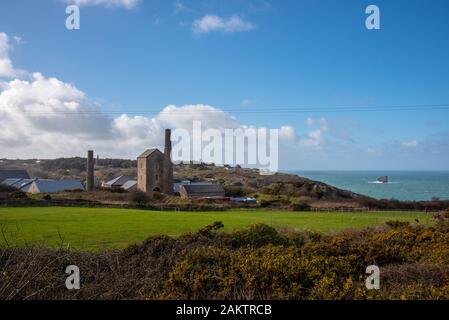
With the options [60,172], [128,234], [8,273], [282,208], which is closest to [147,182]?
[282,208]

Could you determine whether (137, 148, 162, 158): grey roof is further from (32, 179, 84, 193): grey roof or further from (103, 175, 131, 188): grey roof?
(32, 179, 84, 193): grey roof

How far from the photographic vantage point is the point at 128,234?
21.1 meters

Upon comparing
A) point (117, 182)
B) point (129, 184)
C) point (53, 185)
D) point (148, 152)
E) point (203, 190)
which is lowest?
point (203, 190)

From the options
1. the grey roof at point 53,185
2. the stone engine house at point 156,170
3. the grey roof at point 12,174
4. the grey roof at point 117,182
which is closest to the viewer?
the stone engine house at point 156,170

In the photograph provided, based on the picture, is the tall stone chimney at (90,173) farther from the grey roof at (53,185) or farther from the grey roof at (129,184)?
the grey roof at (129,184)

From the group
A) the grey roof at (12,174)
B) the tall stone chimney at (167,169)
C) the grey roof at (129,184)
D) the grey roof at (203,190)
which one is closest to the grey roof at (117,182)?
the grey roof at (129,184)

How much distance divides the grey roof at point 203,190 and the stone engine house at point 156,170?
10.8 ft

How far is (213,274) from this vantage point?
25.9 feet

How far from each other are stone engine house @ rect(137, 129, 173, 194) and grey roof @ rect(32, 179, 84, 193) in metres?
13.9

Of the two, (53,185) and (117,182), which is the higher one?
(117,182)

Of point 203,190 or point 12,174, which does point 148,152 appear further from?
point 12,174

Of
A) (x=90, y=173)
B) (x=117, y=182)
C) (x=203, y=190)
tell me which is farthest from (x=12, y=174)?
(x=203, y=190)

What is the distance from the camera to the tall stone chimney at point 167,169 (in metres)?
69.1

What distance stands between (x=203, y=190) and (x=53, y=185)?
28.9 metres
